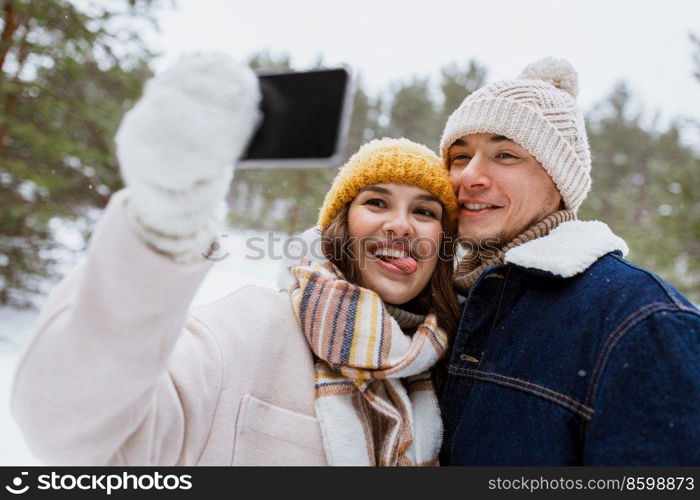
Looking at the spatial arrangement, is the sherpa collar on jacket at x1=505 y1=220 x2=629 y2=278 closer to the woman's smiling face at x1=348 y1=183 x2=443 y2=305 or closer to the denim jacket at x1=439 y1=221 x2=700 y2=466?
the denim jacket at x1=439 y1=221 x2=700 y2=466

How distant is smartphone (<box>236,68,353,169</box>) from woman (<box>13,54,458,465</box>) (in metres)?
0.05

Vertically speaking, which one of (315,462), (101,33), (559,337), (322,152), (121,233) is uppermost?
(101,33)

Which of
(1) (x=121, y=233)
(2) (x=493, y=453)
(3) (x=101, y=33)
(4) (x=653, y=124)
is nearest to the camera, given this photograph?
(1) (x=121, y=233)

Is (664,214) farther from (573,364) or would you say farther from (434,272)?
(573,364)

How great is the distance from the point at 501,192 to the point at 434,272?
51 centimetres

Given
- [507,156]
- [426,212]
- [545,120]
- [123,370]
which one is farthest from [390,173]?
[123,370]

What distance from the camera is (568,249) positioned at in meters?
1.71

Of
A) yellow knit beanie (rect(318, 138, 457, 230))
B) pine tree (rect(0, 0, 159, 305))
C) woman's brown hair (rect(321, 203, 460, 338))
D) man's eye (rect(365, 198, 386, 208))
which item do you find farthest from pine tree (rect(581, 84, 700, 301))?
pine tree (rect(0, 0, 159, 305))

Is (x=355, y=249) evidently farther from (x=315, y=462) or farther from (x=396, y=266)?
(x=315, y=462)

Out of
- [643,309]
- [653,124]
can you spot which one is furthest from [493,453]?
[653,124]

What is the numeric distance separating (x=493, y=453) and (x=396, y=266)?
0.82 meters

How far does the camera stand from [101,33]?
596cm

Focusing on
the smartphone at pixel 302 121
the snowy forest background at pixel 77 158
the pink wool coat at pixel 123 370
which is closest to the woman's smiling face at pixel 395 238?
the pink wool coat at pixel 123 370

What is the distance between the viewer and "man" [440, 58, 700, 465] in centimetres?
128
